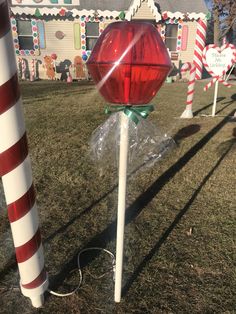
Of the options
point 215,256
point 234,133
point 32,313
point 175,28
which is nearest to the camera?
point 32,313

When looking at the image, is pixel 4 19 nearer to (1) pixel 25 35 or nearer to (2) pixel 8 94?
(2) pixel 8 94

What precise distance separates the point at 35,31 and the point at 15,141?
1419 cm

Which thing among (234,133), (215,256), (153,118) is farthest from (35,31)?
(215,256)

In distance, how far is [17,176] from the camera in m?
1.79

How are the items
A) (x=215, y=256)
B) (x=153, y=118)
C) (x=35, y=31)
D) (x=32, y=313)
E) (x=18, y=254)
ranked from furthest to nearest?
(x=35, y=31) → (x=153, y=118) → (x=215, y=256) → (x=32, y=313) → (x=18, y=254)

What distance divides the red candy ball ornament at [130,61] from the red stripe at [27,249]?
3.49ft

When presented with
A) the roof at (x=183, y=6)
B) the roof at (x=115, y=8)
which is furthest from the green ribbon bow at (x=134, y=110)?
the roof at (x=183, y=6)

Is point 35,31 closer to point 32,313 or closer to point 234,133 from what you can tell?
point 234,133

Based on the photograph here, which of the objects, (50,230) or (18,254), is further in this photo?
(50,230)

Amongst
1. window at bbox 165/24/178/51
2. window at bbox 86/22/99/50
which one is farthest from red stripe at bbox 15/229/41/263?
window at bbox 165/24/178/51

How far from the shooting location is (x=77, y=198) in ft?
11.6

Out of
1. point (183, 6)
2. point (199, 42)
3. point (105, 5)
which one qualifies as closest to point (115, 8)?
point (105, 5)

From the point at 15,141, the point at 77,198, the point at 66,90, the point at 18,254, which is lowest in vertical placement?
the point at 66,90

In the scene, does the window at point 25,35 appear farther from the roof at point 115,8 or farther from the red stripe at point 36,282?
the red stripe at point 36,282
